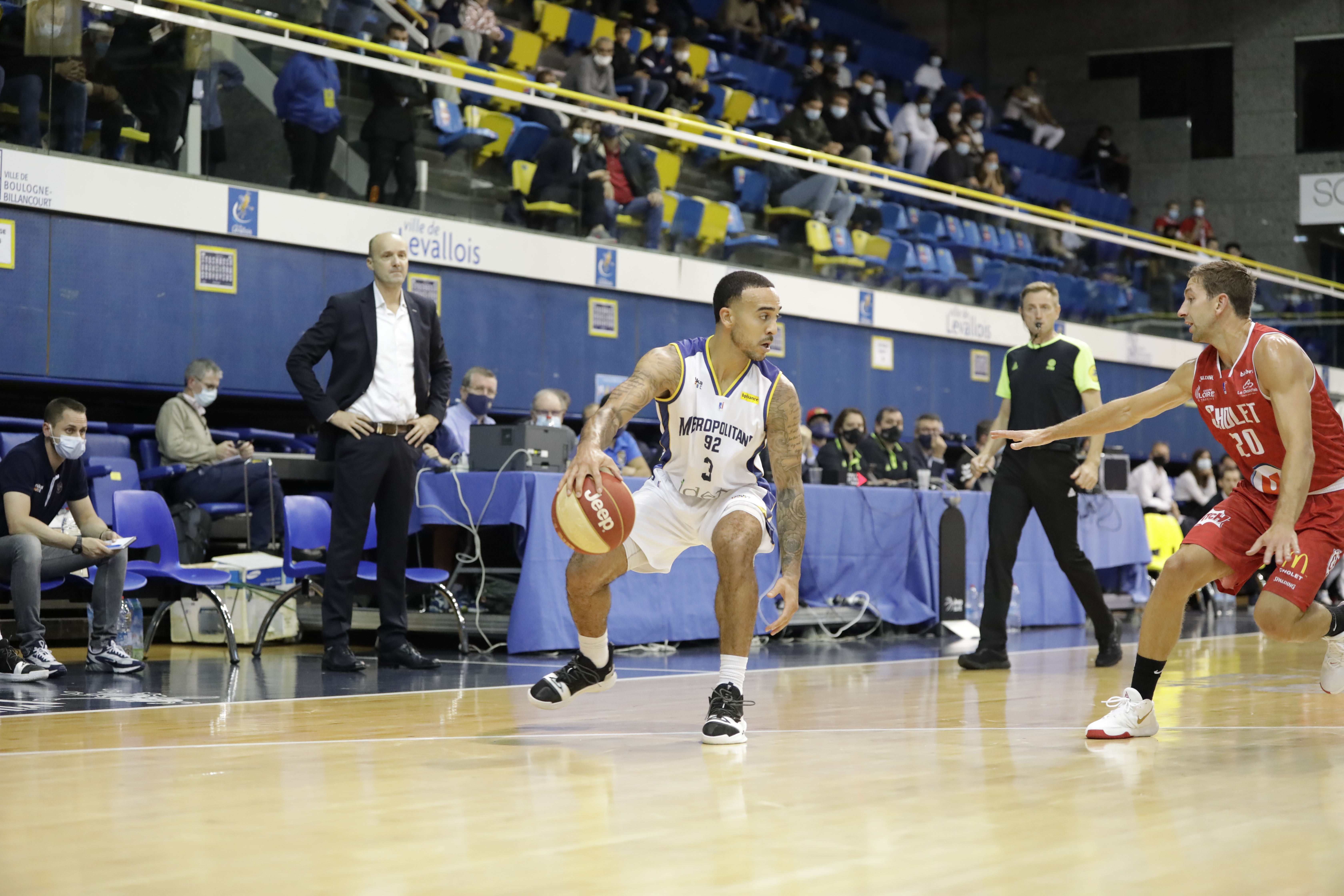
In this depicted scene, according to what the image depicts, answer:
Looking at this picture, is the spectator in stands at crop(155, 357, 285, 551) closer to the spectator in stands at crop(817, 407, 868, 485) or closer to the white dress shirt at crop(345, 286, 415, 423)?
the white dress shirt at crop(345, 286, 415, 423)

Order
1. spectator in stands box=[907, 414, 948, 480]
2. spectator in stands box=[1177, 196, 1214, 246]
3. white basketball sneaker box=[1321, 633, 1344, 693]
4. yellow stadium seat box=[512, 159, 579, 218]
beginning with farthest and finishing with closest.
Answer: spectator in stands box=[1177, 196, 1214, 246] → spectator in stands box=[907, 414, 948, 480] → yellow stadium seat box=[512, 159, 579, 218] → white basketball sneaker box=[1321, 633, 1344, 693]

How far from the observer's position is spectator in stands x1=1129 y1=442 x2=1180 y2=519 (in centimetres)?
1567

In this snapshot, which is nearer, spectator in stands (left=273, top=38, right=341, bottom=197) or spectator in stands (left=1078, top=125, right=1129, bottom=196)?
spectator in stands (left=273, top=38, right=341, bottom=197)

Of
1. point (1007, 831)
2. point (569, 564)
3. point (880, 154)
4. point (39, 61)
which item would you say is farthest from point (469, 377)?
point (880, 154)

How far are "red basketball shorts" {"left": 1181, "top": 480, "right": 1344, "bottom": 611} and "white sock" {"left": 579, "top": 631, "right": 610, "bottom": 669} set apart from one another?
79.6 inches

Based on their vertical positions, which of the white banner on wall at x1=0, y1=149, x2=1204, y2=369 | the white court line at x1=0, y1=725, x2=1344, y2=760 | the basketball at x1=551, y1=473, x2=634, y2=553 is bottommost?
the white court line at x1=0, y1=725, x2=1344, y2=760

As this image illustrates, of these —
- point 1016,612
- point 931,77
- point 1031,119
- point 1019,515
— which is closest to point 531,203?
point 1016,612

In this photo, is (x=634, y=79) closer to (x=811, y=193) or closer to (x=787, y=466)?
(x=811, y=193)

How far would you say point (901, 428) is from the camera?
12.2 m

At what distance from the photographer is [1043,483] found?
7668 millimetres

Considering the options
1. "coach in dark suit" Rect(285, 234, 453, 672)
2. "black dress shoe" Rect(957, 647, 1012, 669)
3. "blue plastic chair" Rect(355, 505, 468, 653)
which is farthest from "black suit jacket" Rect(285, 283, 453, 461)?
"black dress shoe" Rect(957, 647, 1012, 669)

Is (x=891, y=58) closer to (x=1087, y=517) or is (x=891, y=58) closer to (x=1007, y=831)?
(x=1087, y=517)

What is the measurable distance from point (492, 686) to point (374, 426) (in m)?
1.47

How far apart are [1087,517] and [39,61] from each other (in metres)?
8.64
